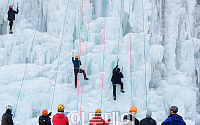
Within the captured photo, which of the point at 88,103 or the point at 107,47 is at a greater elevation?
the point at 107,47

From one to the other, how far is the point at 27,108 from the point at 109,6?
5378mm

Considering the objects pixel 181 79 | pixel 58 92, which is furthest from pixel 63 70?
pixel 181 79

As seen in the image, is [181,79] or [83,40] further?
[83,40]

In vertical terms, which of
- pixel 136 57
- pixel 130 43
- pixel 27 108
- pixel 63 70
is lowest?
pixel 27 108

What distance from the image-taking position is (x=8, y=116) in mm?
4125

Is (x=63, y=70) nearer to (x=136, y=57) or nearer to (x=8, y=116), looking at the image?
(x=136, y=57)

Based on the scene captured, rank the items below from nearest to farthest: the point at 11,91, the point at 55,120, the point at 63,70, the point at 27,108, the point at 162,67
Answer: the point at 55,120 < the point at 27,108 < the point at 11,91 < the point at 63,70 < the point at 162,67

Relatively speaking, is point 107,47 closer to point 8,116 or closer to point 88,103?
point 88,103

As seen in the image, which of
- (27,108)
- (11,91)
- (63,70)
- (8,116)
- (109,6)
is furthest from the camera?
(109,6)

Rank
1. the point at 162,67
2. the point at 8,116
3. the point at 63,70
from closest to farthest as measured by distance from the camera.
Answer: the point at 8,116 < the point at 63,70 < the point at 162,67

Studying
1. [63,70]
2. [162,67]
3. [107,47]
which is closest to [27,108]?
[63,70]

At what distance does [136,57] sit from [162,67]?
130 cm

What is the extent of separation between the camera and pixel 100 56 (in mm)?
7586

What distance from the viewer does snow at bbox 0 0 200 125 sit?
6.79 metres
